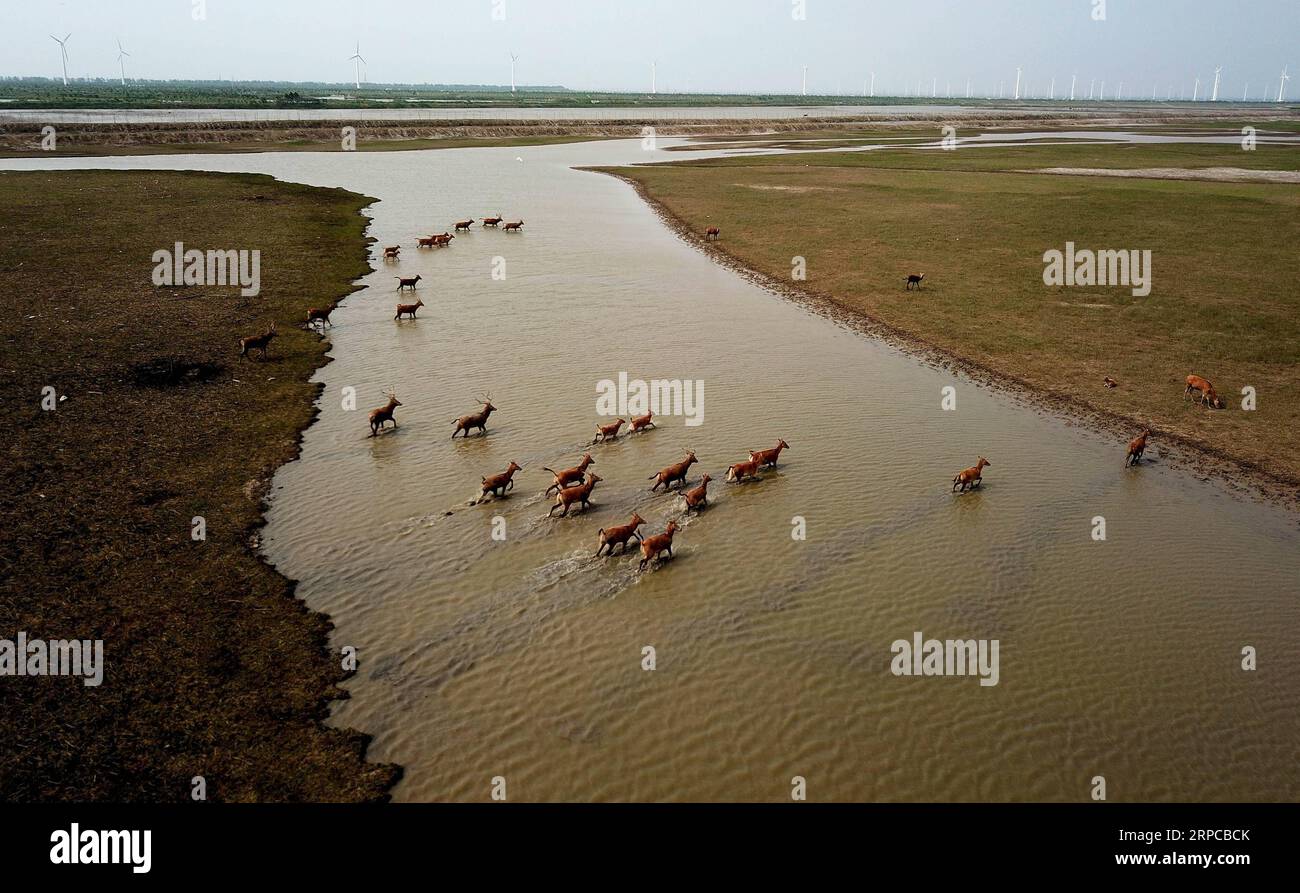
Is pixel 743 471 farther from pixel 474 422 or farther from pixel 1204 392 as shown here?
pixel 1204 392

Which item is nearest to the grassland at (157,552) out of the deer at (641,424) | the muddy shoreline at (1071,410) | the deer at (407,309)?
the deer at (407,309)

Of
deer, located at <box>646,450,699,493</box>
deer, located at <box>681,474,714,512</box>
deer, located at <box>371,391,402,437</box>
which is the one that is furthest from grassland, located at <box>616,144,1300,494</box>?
deer, located at <box>371,391,402,437</box>

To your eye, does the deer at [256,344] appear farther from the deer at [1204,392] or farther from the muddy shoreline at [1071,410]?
the deer at [1204,392]

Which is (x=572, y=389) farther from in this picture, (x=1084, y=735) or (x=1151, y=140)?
(x=1151, y=140)

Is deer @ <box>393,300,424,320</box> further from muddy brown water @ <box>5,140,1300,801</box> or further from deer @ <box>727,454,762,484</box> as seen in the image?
deer @ <box>727,454,762,484</box>

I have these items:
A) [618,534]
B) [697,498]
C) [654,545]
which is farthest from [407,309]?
[654,545]
